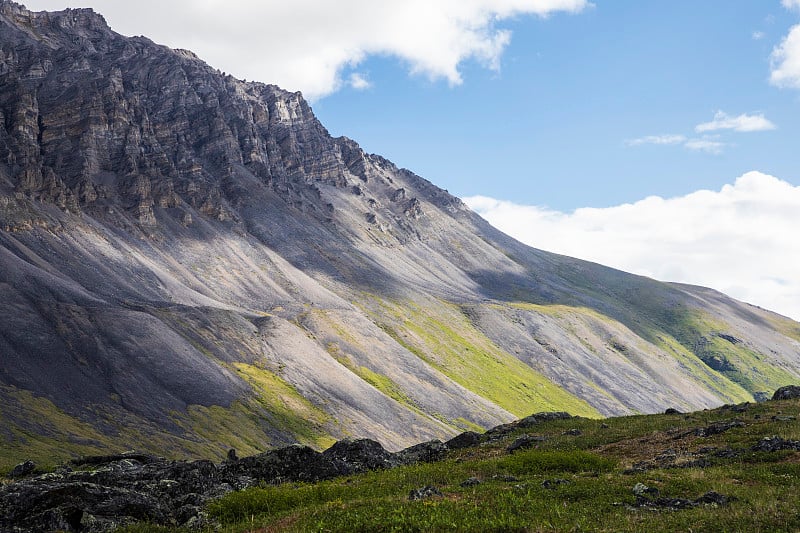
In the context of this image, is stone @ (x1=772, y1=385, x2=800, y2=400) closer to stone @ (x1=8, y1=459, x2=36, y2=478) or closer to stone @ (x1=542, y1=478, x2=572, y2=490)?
stone @ (x1=542, y1=478, x2=572, y2=490)

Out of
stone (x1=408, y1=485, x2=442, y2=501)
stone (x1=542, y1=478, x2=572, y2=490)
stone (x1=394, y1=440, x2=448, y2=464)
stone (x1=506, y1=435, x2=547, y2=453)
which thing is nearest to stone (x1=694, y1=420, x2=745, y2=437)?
stone (x1=506, y1=435, x2=547, y2=453)

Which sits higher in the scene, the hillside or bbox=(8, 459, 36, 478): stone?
the hillside

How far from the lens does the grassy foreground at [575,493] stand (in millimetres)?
16766

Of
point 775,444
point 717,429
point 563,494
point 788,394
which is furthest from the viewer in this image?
point 788,394

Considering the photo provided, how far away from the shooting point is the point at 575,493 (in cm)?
2070

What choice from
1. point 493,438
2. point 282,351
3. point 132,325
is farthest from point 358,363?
point 493,438

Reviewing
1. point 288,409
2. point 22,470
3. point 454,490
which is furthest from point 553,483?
point 288,409

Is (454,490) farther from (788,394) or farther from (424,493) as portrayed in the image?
(788,394)

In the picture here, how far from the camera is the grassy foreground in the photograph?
1677cm

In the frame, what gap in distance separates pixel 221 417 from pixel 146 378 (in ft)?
58.6

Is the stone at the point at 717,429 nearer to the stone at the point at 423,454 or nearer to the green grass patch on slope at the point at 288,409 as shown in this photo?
the stone at the point at 423,454

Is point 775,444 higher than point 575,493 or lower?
higher

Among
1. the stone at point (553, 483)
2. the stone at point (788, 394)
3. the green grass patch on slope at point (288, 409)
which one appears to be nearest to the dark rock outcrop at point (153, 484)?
the stone at point (553, 483)

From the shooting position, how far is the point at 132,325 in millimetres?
132750
